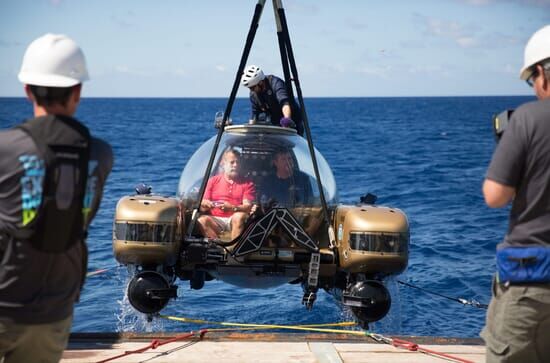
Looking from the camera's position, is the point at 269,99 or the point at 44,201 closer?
the point at 44,201

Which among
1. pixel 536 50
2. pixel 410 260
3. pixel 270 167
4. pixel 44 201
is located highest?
pixel 536 50

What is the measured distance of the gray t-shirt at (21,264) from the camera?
10.1 ft

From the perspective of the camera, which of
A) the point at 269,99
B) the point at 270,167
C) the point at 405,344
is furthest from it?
the point at 269,99

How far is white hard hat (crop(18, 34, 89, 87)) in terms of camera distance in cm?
321

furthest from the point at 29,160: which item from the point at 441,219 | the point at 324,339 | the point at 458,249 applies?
the point at 441,219

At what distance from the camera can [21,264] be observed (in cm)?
314

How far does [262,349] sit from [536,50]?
3.13 m

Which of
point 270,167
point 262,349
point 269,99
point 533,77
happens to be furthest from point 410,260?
point 533,77

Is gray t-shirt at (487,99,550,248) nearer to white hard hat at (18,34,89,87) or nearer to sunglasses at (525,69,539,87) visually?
sunglasses at (525,69,539,87)

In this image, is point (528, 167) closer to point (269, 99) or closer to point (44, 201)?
point (44, 201)

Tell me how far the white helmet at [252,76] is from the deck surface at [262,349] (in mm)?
3554

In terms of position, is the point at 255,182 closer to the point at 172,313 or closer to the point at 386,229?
the point at 386,229

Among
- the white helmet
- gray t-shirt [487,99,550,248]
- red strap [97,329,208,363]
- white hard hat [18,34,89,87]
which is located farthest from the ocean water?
white hard hat [18,34,89,87]

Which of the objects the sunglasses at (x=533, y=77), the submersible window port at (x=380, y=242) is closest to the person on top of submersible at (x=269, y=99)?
the submersible window port at (x=380, y=242)
